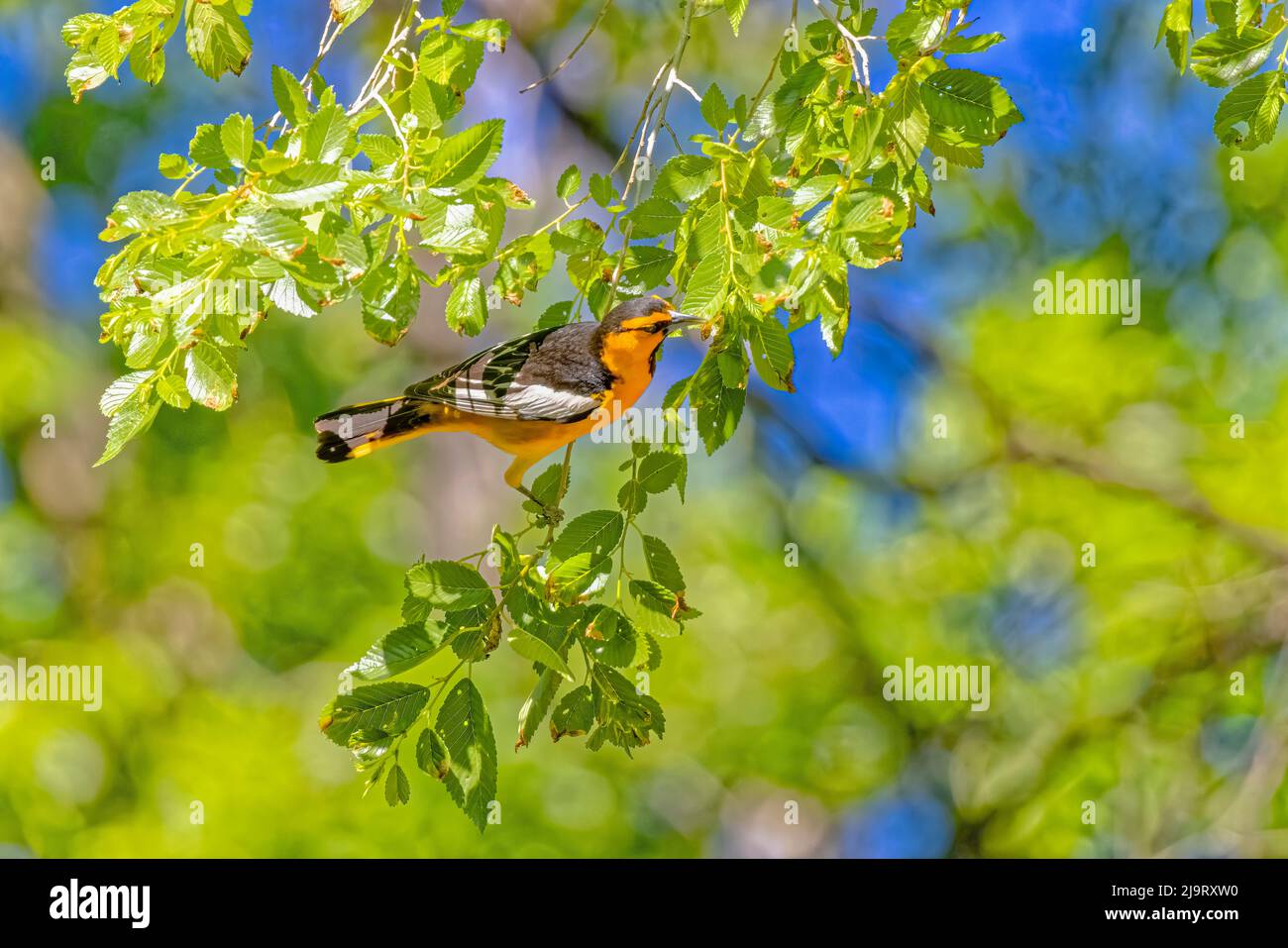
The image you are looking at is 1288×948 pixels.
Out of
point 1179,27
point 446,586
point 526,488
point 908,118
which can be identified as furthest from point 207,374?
point 1179,27

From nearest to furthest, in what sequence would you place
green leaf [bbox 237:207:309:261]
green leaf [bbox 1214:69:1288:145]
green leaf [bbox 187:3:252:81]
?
green leaf [bbox 237:207:309:261] < green leaf [bbox 187:3:252:81] < green leaf [bbox 1214:69:1288:145]

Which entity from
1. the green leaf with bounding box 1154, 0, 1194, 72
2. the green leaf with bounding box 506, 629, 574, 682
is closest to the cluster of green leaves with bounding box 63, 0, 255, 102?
the green leaf with bounding box 506, 629, 574, 682

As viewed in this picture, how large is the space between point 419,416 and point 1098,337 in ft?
7.21

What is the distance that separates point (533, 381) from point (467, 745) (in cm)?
49

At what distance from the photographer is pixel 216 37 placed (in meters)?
1.09

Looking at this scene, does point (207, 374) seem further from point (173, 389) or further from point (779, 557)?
point (779, 557)

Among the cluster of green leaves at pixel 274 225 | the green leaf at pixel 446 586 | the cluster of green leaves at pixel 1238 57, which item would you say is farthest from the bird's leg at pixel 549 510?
the cluster of green leaves at pixel 1238 57

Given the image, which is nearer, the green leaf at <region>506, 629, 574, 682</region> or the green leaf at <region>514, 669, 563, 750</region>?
the green leaf at <region>506, 629, 574, 682</region>

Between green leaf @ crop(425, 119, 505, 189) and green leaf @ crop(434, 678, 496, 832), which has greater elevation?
green leaf @ crop(425, 119, 505, 189)

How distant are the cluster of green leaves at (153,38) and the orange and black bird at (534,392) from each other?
40 cm

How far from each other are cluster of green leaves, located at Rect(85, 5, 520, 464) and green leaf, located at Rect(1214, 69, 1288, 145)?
77cm

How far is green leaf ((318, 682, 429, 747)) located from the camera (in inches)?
40.6

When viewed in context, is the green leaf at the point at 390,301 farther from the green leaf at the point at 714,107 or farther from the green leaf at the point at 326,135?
the green leaf at the point at 714,107
